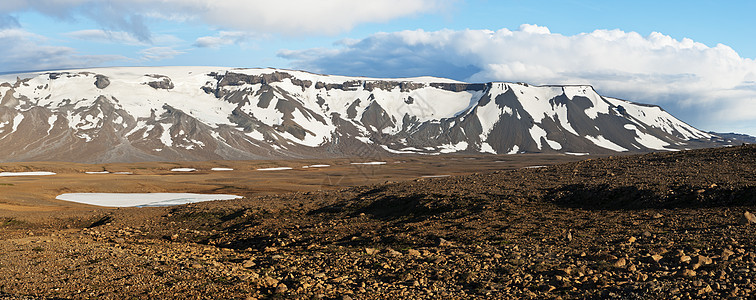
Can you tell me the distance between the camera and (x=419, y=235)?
1894 cm

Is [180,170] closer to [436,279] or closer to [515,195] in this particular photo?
[515,195]

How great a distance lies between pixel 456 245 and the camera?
1672cm

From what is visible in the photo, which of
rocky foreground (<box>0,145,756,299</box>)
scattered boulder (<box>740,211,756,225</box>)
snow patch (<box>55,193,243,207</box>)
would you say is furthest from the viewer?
snow patch (<box>55,193,243,207</box>)

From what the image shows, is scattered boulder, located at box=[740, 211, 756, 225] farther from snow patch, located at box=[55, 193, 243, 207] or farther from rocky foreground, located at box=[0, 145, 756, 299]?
snow patch, located at box=[55, 193, 243, 207]

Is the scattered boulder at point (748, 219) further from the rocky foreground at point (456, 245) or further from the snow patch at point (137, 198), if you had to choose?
the snow patch at point (137, 198)

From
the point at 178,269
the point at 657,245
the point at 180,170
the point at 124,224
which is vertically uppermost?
the point at 657,245

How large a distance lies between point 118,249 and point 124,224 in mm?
11463

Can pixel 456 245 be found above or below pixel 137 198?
above

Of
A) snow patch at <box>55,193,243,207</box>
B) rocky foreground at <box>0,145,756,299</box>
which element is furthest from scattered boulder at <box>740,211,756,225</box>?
snow patch at <box>55,193,243,207</box>

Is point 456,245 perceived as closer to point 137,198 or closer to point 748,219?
point 748,219

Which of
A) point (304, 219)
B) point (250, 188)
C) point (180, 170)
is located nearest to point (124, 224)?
point (304, 219)

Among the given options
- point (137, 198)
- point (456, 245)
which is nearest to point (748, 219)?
point (456, 245)

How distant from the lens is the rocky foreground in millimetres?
11945

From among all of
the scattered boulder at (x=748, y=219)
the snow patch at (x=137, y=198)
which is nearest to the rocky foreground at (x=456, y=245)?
the scattered boulder at (x=748, y=219)
